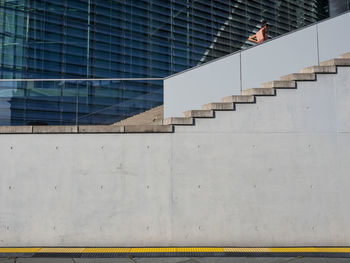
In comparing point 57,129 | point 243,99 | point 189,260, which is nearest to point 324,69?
point 243,99

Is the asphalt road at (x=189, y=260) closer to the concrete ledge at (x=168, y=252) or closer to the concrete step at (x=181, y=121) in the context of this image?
the concrete ledge at (x=168, y=252)

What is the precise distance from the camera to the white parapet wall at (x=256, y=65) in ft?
20.4

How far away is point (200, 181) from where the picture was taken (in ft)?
18.7

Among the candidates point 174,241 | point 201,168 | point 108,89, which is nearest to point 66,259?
point 174,241

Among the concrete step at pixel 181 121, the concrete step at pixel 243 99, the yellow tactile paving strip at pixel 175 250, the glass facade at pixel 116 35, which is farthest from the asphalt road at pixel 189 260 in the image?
the glass facade at pixel 116 35

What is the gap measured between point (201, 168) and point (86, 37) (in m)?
25.6

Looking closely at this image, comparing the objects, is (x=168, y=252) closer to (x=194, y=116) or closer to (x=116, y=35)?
(x=194, y=116)

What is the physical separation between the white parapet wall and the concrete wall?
2.77 ft

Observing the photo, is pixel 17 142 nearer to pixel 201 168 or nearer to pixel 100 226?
pixel 100 226

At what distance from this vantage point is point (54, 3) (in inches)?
1074

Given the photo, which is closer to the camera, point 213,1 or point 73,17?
point 73,17

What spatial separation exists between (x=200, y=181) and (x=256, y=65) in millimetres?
3046

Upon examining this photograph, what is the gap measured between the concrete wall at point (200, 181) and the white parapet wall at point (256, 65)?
84 centimetres

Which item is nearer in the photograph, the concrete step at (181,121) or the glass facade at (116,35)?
the concrete step at (181,121)
